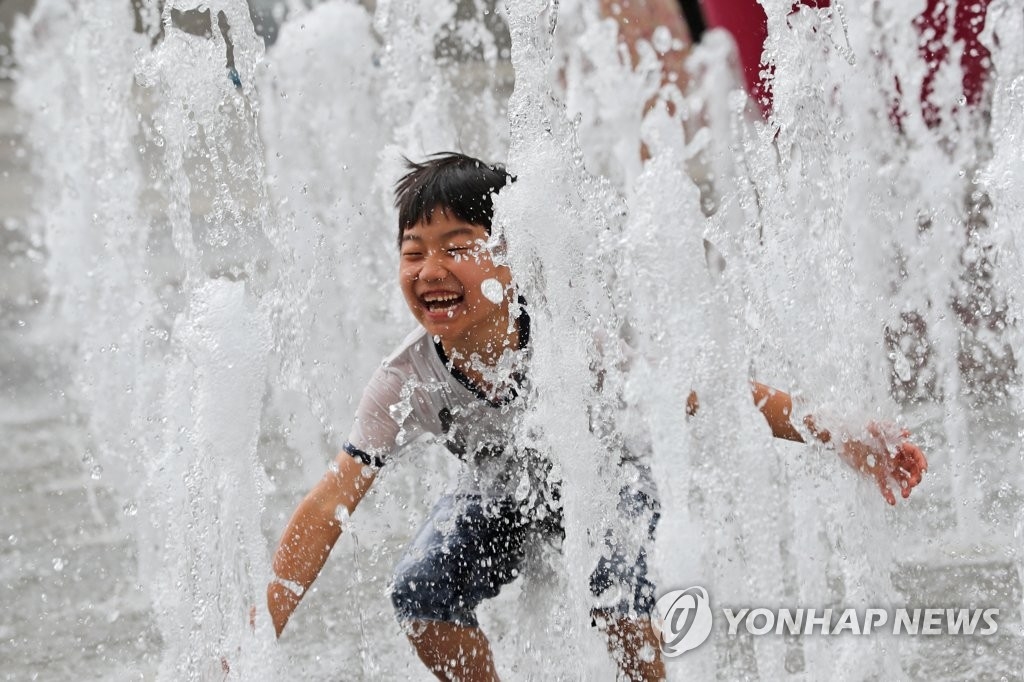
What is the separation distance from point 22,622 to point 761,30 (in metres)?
5.24

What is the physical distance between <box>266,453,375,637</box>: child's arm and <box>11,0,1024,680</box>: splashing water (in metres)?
0.13

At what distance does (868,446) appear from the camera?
8.53 feet

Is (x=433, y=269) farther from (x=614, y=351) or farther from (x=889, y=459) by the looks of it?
(x=889, y=459)

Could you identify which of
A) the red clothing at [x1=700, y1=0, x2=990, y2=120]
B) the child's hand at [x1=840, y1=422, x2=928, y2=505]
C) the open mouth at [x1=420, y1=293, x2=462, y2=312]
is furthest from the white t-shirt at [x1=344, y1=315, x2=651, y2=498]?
the red clothing at [x1=700, y1=0, x2=990, y2=120]

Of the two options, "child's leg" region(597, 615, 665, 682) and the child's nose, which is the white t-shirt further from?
"child's leg" region(597, 615, 665, 682)

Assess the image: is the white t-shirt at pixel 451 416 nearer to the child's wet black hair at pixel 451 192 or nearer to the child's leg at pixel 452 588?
the child's leg at pixel 452 588

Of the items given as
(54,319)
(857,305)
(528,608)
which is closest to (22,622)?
(528,608)

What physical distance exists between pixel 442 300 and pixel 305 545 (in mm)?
523

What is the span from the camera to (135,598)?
362 cm

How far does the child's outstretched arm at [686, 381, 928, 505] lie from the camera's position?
2.51m

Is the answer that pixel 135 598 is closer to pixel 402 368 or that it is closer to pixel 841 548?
pixel 402 368

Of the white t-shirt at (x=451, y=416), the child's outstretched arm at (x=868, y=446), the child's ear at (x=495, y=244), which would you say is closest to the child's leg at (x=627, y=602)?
the white t-shirt at (x=451, y=416)

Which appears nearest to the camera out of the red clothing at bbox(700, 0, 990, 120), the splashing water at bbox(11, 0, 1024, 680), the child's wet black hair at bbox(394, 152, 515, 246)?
the child's wet black hair at bbox(394, 152, 515, 246)

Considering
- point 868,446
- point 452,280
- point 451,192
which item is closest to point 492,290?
point 452,280
